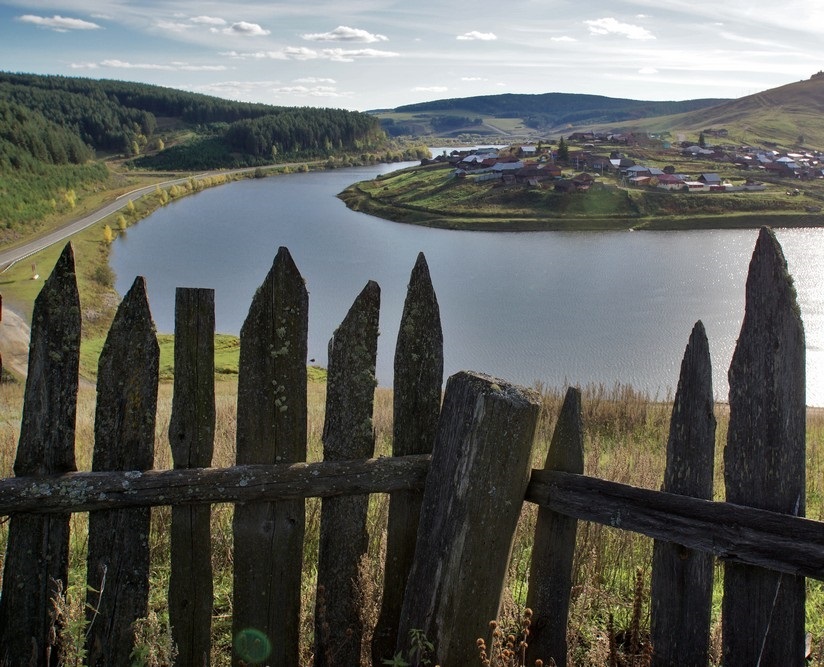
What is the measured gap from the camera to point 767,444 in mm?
2396

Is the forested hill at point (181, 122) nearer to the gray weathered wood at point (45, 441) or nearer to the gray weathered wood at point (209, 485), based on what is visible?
the gray weathered wood at point (45, 441)

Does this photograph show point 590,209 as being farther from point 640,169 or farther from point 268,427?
point 268,427

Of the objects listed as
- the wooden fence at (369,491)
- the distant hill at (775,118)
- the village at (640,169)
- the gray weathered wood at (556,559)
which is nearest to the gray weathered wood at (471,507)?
the wooden fence at (369,491)

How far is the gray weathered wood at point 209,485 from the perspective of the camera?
253 centimetres

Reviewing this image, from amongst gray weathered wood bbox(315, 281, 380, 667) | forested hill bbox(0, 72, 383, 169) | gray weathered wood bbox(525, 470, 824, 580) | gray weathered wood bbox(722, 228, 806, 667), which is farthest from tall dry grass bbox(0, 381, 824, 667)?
forested hill bbox(0, 72, 383, 169)

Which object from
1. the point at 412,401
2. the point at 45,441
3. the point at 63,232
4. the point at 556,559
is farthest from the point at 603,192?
the point at 45,441

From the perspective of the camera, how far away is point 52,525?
2615mm

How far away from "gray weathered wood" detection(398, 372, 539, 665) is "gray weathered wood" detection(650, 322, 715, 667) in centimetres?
50

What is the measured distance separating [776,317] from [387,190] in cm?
8682

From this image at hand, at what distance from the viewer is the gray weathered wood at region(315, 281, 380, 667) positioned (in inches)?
108

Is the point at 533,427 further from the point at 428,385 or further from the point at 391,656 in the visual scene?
the point at 391,656

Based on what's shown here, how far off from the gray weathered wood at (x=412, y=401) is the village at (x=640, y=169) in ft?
245

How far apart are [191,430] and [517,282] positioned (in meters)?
39.8

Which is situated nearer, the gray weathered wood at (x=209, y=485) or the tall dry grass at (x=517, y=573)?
the gray weathered wood at (x=209, y=485)
